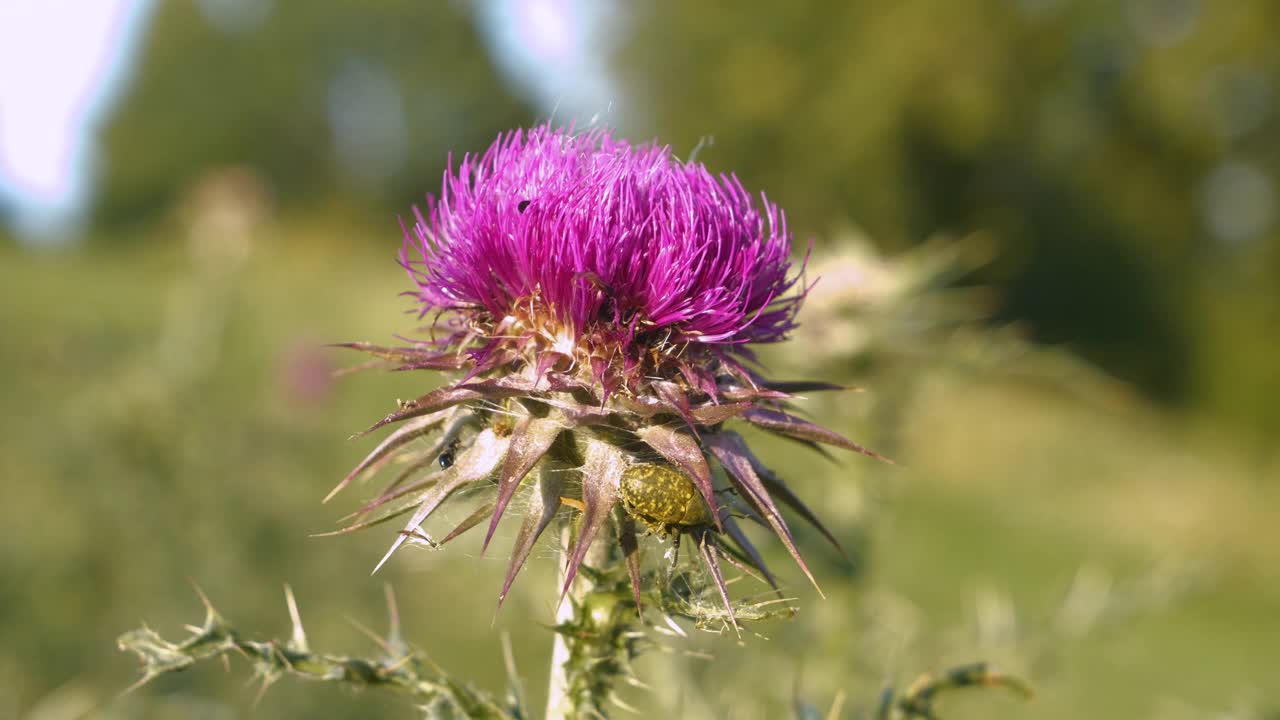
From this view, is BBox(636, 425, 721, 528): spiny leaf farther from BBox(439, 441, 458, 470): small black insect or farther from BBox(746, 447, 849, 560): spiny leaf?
BBox(439, 441, 458, 470): small black insect

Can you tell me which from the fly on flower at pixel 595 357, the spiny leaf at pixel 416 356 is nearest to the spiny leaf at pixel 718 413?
the fly on flower at pixel 595 357

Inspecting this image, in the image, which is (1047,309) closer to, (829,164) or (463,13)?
(829,164)

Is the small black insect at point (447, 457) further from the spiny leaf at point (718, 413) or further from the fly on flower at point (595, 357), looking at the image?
the spiny leaf at point (718, 413)

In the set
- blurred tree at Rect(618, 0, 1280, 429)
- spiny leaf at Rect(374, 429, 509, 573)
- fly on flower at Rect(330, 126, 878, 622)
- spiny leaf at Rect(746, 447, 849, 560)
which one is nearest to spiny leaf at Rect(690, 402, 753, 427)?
fly on flower at Rect(330, 126, 878, 622)

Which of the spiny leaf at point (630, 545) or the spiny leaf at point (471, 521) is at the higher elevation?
the spiny leaf at point (630, 545)

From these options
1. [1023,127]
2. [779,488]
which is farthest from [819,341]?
[1023,127]

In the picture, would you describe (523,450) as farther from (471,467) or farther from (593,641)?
(593,641)
